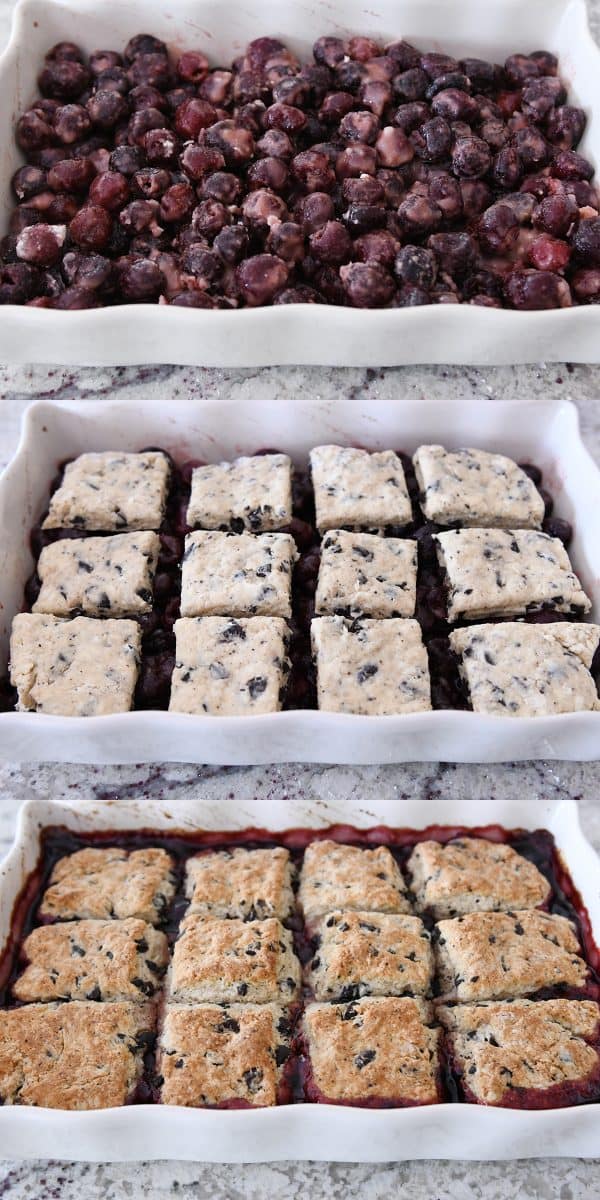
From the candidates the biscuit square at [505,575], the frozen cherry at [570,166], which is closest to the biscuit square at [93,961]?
the biscuit square at [505,575]

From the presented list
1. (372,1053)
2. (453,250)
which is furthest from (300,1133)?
(453,250)

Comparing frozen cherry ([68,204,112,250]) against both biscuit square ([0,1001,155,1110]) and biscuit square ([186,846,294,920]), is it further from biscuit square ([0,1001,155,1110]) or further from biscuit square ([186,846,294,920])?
biscuit square ([0,1001,155,1110])

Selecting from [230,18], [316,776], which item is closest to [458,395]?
[316,776]

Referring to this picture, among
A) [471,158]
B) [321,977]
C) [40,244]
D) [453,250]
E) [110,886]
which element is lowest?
[110,886]

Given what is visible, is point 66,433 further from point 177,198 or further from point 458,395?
point 458,395

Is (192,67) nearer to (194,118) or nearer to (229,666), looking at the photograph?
(194,118)

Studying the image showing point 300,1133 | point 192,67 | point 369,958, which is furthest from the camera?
point 192,67
